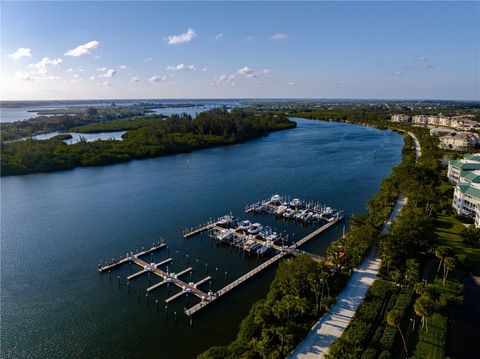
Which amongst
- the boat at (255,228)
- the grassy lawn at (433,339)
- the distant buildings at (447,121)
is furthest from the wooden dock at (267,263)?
the distant buildings at (447,121)

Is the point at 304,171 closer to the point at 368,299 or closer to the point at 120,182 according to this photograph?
the point at 120,182

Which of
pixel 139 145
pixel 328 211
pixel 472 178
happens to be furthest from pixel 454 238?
pixel 139 145

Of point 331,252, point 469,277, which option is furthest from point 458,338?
point 331,252

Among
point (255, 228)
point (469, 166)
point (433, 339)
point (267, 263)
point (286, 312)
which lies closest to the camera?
point (433, 339)

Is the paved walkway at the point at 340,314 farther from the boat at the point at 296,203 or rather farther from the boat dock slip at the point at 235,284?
the boat at the point at 296,203

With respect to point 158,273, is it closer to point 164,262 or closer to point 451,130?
point 164,262
